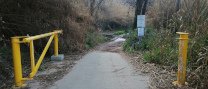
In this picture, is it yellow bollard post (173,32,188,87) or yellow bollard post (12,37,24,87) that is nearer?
yellow bollard post (12,37,24,87)

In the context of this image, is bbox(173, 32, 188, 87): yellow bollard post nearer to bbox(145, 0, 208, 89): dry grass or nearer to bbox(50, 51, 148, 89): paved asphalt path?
bbox(145, 0, 208, 89): dry grass

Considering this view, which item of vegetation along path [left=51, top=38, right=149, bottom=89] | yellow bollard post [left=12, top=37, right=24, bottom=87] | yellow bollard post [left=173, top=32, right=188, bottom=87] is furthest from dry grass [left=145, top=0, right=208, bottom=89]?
yellow bollard post [left=12, top=37, right=24, bottom=87]

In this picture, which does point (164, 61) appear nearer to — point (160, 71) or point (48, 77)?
point (160, 71)

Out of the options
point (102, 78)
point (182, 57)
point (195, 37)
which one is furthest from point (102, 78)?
point (195, 37)

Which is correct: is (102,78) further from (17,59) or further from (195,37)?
(195,37)

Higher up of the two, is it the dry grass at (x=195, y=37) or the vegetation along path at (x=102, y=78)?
the dry grass at (x=195, y=37)

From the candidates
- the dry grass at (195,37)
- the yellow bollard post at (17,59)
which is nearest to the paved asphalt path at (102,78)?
the yellow bollard post at (17,59)

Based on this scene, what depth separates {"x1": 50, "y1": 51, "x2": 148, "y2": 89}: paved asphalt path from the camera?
6589mm

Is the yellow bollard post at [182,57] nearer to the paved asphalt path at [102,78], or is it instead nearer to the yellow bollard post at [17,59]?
the paved asphalt path at [102,78]

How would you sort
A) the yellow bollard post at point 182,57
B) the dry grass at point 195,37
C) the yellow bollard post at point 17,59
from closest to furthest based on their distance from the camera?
the yellow bollard post at point 17,59, the yellow bollard post at point 182,57, the dry grass at point 195,37

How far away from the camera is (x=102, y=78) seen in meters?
7.30

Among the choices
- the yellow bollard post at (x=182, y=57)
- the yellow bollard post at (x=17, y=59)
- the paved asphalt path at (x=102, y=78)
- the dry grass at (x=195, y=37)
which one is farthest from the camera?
the paved asphalt path at (x=102, y=78)

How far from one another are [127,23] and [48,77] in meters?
25.4

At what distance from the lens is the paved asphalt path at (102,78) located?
6.59 meters
